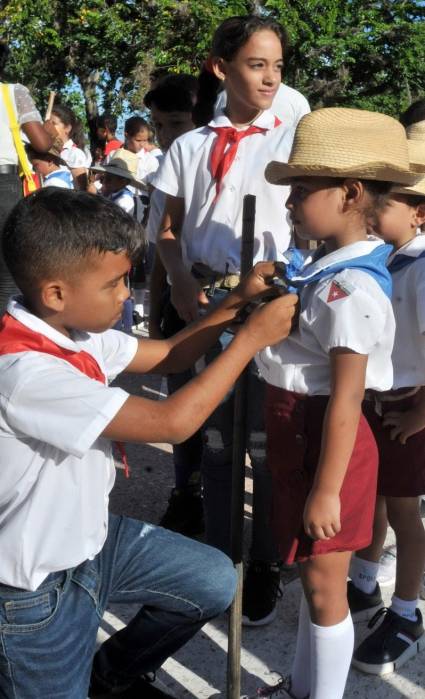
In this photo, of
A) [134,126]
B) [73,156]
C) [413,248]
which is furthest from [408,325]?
[134,126]

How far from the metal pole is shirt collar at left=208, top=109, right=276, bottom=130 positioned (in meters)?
0.72

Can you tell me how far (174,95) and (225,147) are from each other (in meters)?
1.12

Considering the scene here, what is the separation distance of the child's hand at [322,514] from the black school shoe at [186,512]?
1.44 meters

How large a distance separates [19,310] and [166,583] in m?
0.80

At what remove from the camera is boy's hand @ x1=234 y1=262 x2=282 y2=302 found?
1970mm

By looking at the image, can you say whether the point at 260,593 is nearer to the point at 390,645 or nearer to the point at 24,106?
the point at 390,645

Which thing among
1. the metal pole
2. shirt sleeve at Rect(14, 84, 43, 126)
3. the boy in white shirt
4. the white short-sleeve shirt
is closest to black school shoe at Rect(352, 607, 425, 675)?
the metal pole

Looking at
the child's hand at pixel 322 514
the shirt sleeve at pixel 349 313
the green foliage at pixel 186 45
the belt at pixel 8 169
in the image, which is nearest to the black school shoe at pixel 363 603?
the child's hand at pixel 322 514

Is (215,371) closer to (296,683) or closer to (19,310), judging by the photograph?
(19,310)

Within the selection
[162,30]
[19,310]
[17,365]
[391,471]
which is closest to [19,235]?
[19,310]

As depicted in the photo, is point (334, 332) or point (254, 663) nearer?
point (334, 332)

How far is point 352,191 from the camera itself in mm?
1918

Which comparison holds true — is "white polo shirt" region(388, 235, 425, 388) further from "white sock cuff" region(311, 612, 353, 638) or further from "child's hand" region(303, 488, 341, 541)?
"white sock cuff" region(311, 612, 353, 638)

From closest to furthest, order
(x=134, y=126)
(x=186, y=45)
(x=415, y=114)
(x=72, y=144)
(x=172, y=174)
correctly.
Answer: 1. (x=172, y=174)
2. (x=415, y=114)
3. (x=72, y=144)
4. (x=134, y=126)
5. (x=186, y=45)
